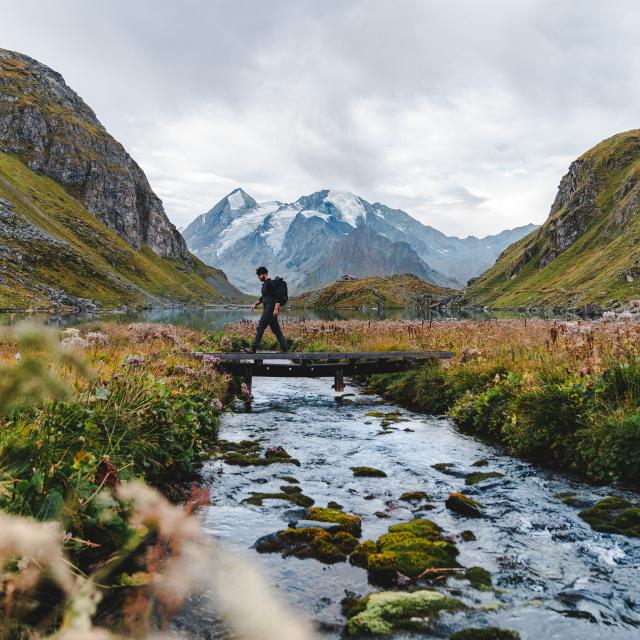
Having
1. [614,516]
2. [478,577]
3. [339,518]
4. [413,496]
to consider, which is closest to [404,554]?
[478,577]

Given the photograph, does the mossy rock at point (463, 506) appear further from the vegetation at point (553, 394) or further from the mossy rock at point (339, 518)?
the vegetation at point (553, 394)

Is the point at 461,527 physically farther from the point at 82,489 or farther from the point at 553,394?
the point at 82,489

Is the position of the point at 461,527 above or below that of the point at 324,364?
below

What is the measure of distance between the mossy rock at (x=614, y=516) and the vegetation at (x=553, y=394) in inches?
37.7

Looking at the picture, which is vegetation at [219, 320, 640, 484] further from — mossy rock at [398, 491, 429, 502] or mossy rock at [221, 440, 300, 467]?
mossy rock at [221, 440, 300, 467]

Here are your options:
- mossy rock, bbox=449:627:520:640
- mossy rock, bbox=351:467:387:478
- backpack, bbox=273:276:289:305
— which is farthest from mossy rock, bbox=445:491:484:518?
backpack, bbox=273:276:289:305

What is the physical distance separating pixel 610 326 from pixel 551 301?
15058 centimetres

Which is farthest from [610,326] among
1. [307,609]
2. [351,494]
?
[307,609]

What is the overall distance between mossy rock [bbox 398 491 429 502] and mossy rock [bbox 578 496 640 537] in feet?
7.72

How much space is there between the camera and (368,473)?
370 inches

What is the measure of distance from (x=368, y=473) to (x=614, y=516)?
416 centimetres

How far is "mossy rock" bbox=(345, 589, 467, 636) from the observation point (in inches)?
178

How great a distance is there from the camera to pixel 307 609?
4859 millimetres

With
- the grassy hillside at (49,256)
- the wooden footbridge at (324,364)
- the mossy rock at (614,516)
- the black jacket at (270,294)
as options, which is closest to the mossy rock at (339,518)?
the mossy rock at (614,516)
